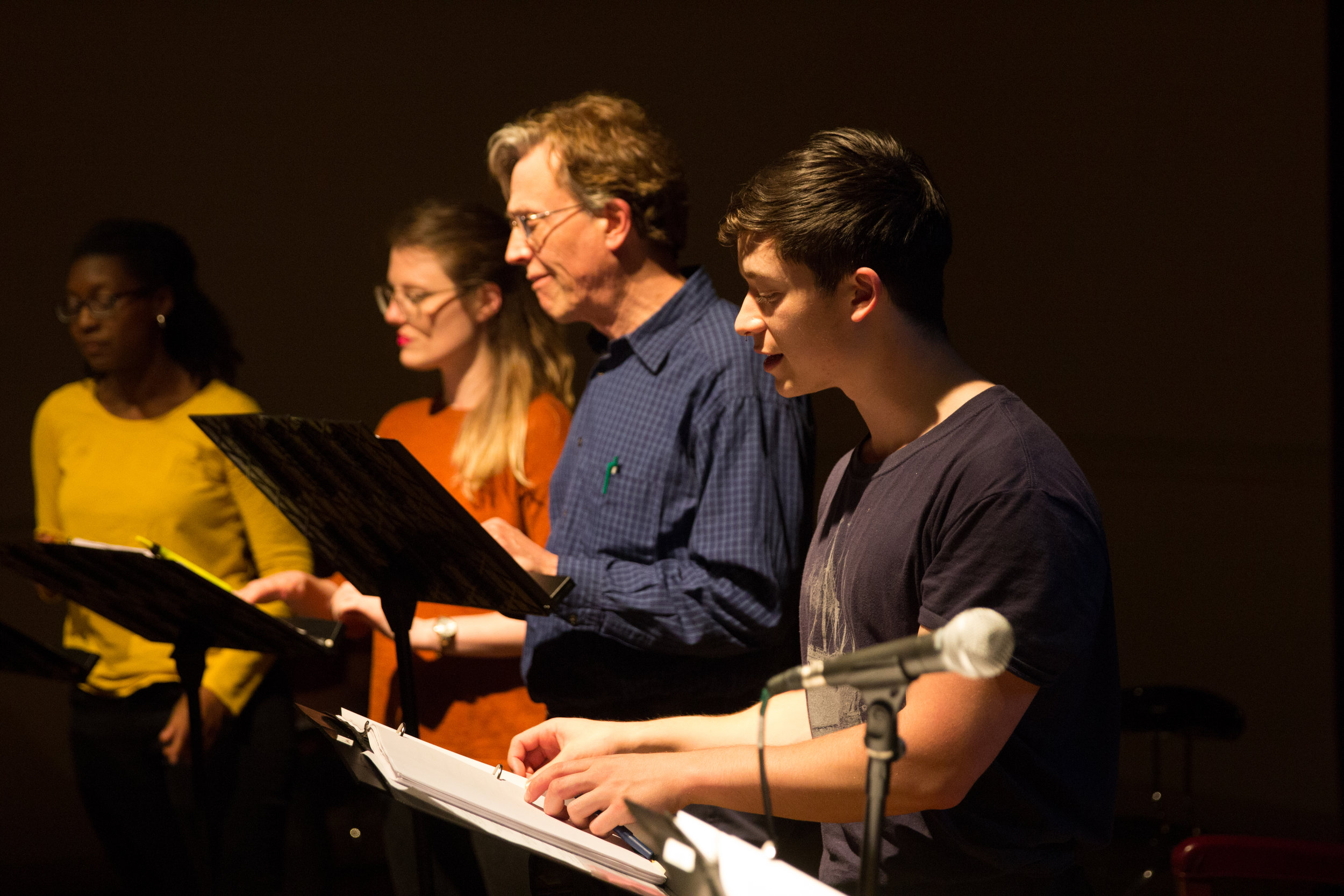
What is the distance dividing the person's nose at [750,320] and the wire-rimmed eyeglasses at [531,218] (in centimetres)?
79

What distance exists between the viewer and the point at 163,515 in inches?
101

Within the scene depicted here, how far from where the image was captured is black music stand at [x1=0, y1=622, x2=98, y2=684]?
2070 millimetres

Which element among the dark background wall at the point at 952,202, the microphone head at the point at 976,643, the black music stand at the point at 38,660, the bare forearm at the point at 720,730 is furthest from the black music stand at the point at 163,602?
the dark background wall at the point at 952,202

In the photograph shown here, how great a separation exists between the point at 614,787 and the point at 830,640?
0.32 meters

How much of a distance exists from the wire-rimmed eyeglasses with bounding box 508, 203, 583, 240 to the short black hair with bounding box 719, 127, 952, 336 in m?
0.81

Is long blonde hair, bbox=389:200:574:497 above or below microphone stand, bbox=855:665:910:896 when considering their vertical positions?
above

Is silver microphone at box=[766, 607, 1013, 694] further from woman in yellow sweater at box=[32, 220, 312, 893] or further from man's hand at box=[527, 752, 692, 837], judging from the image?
woman in yellow sweater at box=[32, 220, 312, 893]

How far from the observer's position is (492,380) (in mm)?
2377

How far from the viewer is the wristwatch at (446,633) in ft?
6.66

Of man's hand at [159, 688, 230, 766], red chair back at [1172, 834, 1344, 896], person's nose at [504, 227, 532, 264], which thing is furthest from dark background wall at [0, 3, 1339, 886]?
red chair back at [1172, 834, 1344, 896]

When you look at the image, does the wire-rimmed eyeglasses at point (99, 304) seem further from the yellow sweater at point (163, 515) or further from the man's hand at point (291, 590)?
the man's hand at point (291, 590)

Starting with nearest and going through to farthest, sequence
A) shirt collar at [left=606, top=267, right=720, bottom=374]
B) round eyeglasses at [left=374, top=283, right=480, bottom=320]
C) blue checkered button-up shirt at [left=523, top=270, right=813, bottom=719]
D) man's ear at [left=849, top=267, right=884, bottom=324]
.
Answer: man's ear at [left=849, top=267, right=884, bottom=324] < blue checkered button-up shirt at [left=523, top=270, right=813, bottom=719] < shirt collar at [left=606, top=267, right=720, bottom=374] < round eyeglasses at [left=374, top=283, right=480, bottom=320]

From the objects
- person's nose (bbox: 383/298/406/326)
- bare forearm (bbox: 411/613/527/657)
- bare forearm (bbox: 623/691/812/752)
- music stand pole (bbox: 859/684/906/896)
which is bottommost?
bare forearm (bbox: 411/613/527/657)

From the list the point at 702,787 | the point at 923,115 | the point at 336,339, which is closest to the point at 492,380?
the point at 702,787
